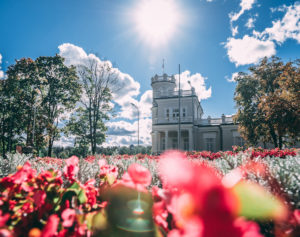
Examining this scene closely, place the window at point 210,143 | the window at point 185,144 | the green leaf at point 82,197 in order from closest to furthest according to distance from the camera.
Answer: the green leaf at point 82,197
the window at point 210,143
the window at point 185,144

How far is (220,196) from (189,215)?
128 millimetres

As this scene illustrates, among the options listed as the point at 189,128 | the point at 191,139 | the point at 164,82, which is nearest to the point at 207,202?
the point at 191,139

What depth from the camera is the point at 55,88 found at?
2266 cm

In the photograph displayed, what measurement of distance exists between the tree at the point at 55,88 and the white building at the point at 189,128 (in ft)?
40.7

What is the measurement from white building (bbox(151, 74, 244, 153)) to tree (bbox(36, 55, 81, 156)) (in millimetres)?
12394

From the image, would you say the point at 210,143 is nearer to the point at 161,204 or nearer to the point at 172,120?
the point at 172,120

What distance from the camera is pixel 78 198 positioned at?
1.05 m

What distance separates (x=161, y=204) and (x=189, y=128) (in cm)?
2601

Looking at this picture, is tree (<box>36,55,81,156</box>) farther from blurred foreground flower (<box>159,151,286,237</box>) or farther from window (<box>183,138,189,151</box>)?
blurred foreground flower (<box>159,151,286,237</box>)

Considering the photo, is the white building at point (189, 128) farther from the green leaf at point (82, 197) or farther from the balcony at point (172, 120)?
the green leaf at point (82, 197)

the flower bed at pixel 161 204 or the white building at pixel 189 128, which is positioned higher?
the white building at pixel 189 128

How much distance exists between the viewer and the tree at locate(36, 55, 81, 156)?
Answer: 22.5 meters

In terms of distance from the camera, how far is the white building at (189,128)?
86.2 feet

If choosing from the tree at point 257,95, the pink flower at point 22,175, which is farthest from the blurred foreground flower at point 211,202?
the tree at point 257,95
